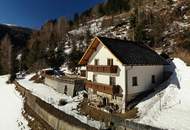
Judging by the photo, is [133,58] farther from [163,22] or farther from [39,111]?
[163,22]

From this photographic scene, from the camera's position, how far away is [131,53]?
3475cm

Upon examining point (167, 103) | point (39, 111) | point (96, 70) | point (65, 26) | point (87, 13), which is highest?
point (87, 13)

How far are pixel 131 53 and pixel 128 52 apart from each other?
45 cm

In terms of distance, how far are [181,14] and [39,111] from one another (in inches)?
2524

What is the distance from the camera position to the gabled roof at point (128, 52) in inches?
1283

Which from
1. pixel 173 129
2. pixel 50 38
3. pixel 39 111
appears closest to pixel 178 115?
pixel 173 129

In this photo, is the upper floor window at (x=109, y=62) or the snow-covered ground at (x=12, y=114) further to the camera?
the snow-covered ground at (x=12, y=114)

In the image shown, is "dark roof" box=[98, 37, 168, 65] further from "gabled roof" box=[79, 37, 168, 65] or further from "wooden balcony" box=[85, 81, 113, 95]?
"wooden balcony" box=[85, 81, 113, 95]

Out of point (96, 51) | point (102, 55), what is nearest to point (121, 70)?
point (102, 55)

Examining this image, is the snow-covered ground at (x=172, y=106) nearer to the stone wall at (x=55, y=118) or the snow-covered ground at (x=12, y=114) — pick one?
the stone wall at (x=55, y=118)

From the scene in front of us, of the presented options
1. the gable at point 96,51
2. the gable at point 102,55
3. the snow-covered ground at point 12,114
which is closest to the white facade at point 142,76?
the gable at point 102,55

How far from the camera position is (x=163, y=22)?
76562mm

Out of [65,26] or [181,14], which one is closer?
[181,14]

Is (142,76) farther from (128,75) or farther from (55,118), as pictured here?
(55,118)
